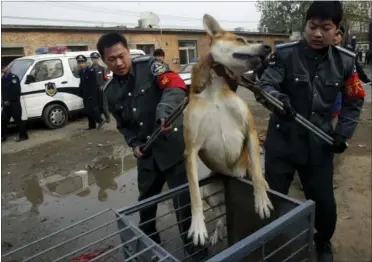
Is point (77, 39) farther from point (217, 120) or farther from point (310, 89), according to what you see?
point (217, 120)

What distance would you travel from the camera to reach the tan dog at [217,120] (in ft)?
5.50

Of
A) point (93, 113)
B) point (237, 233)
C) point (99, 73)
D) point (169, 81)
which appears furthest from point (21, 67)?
point (237, 233)

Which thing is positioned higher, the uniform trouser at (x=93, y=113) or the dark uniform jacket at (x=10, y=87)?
the dark uniform jacket at (x=10, y=87)

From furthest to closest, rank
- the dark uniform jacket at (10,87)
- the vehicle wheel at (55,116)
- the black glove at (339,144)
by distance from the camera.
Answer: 1. the vehicle wheel at (55,116)
2. the dark uniform jacket at (10,87)
3. the black glove at (339,144)

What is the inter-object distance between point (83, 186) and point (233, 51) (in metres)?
3.42

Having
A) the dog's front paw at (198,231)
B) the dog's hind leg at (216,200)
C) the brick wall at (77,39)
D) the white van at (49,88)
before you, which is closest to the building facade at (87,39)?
the brick wall at (77,39)

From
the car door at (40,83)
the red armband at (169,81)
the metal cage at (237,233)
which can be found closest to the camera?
the metal cage at (237,233)

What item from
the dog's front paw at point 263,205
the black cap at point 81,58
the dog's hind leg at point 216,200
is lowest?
the dog's hind leg at point 216,200

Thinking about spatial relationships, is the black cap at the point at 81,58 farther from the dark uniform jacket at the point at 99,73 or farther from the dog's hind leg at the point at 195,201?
the dog's hind leg at the point at 195,201

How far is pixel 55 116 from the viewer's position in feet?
26.5

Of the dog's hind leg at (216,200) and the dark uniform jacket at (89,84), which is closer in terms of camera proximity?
the dog's hind leg at (216,200)

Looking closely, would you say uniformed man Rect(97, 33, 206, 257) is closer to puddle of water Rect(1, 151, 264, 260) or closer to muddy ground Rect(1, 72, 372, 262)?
puddle of water Rect(1, 151, 264, 260)

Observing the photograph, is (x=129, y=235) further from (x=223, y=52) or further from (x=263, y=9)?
(x=263, y=9)

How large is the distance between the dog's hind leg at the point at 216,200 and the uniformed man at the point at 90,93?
19.6ft
